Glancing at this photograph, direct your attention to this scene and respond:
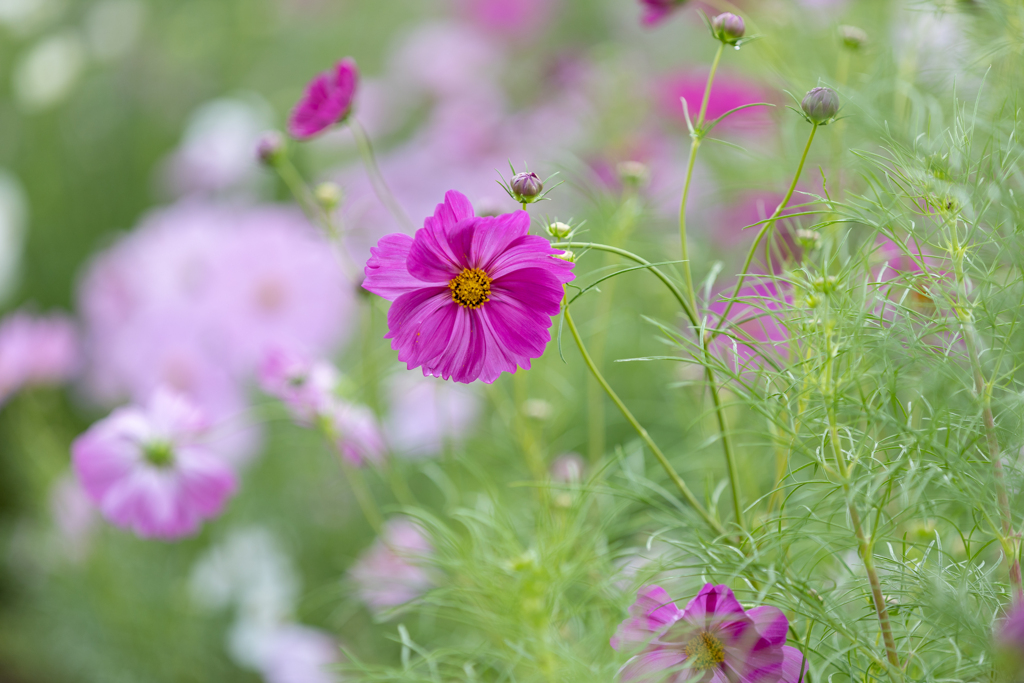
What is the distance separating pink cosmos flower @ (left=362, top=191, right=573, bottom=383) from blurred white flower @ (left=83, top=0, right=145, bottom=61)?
137 cm

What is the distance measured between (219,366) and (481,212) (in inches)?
23.8

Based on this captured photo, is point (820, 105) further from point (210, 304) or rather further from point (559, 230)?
point (210, 304)

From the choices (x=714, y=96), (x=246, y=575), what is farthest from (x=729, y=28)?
(x=246, y=575)

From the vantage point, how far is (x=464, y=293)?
0.31 m

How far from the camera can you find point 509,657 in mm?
382

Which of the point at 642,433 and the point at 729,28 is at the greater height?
the point at 729,28

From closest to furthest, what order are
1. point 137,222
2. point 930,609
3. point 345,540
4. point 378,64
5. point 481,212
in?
point 930,609, point 481,212, point 345,540, point 137,222, point 378,64

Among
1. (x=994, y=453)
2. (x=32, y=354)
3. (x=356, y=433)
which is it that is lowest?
(x=32, y=354)

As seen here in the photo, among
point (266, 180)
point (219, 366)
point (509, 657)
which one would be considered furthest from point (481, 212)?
point (266, 180)

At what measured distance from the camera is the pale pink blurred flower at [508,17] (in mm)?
1808

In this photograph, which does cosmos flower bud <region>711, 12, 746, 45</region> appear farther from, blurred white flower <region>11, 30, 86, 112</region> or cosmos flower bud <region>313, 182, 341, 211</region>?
blurred white flower <region>11, 30, 86, 112</region>

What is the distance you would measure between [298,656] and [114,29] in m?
1.22

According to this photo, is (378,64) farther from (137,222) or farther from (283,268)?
(283,268)

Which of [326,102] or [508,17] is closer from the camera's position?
[326,102]
